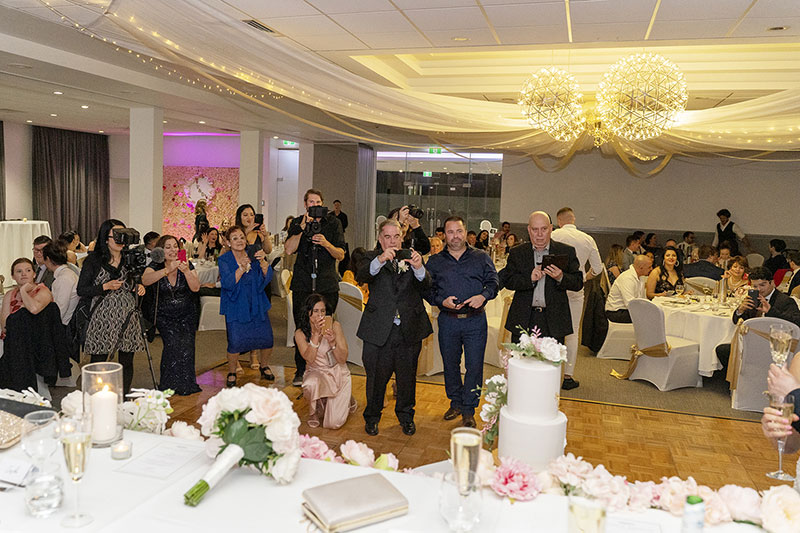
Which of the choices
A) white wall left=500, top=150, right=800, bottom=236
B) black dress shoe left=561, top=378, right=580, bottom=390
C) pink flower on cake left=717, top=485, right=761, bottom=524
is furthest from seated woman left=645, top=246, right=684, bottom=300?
pink flower on cake left=717, top=485, right=761, bottom=524

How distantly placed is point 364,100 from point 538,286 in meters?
2.06

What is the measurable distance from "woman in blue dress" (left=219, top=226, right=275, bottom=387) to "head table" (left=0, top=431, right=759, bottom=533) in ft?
12.6

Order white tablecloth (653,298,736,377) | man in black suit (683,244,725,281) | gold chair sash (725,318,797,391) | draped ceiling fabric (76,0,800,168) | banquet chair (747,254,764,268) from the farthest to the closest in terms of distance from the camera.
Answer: banquet chair (747,254,764,268), man in black suit (683,244,725,281), white tablecloth (653,298,736,377), gold chair sash (725,318,797,391), draped ceiling fabric (76,0,800,168)

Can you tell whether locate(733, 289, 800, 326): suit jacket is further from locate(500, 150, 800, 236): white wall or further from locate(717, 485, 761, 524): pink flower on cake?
locate(500, 150, 800, 236): white wall

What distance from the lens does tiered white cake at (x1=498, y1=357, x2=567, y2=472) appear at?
7.80 feet

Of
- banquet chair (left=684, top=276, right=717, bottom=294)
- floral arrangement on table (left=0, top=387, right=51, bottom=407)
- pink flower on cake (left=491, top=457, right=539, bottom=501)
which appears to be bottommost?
banquet chair (left=684, top=276, right=717, bottom=294)

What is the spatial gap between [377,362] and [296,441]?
2960 millimetres

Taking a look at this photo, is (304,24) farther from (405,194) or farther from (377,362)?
(405,194)

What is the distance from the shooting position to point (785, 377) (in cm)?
253

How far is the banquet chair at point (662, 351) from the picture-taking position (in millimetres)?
6215

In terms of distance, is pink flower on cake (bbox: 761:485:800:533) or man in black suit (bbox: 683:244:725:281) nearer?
pink flower on cake (bbox: 761:485:800:533)

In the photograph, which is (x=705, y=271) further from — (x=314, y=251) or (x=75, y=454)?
(x=75, y=454)

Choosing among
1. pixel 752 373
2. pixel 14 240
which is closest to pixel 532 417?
pixel 752 373

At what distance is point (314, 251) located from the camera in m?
5.65
